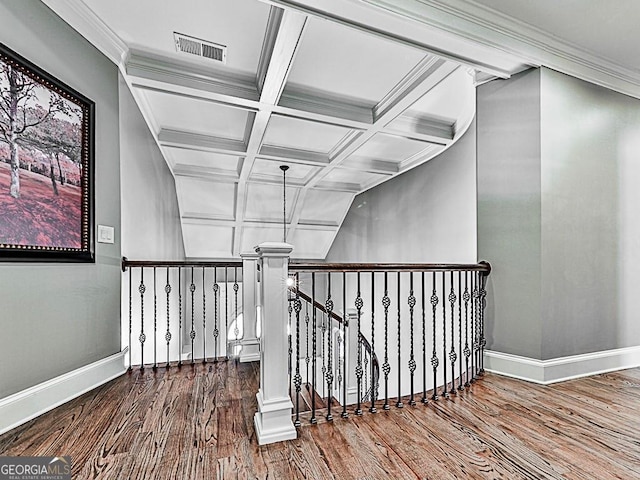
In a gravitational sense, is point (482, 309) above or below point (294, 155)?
below

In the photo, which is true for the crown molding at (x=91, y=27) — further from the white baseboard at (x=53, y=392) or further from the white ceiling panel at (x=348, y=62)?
the white baseboard at (x=53, y=392)

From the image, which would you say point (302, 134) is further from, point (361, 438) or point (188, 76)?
point (361, 438)

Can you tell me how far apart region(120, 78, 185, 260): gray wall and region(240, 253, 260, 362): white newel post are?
1.06 metres

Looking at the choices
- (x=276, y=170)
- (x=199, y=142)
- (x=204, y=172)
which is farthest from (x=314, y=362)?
(x=204, y=172)

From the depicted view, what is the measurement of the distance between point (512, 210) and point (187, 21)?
276 cm

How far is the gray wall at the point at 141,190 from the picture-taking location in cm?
299

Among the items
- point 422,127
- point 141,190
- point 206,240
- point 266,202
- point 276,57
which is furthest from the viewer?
point 206,240

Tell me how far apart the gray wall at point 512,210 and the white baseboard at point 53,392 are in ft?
10.1

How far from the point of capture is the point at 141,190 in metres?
3.49

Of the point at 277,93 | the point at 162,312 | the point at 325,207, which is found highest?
the point at 277,93

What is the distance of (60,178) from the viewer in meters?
2.18

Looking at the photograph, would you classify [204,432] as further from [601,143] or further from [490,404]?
[601,143]

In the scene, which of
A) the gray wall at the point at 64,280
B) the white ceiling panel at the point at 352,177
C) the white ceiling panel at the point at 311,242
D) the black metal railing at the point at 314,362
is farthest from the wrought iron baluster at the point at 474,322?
the white ceiling panel at the point at 311,242

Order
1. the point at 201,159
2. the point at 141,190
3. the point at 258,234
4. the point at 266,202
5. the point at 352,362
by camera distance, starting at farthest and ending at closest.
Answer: the point at 258,234
the point at 266,202
the point at 352,362
the point at 201,159
the point at 141,190
